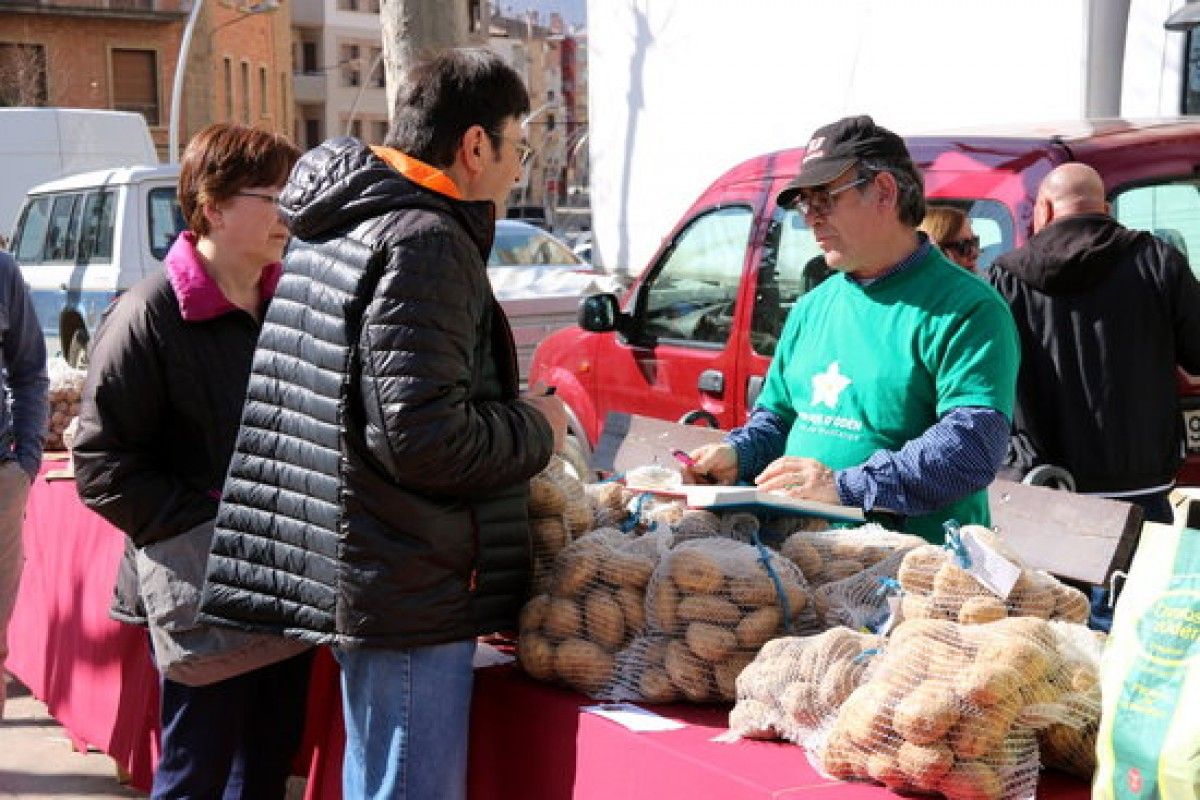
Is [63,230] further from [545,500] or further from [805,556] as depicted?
[805,556]

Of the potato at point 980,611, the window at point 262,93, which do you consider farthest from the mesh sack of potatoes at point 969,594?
Result: the window at point 262,93

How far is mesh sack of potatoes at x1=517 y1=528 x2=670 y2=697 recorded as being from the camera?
116 inches

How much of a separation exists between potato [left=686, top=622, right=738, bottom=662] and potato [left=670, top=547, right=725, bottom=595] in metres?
0.07

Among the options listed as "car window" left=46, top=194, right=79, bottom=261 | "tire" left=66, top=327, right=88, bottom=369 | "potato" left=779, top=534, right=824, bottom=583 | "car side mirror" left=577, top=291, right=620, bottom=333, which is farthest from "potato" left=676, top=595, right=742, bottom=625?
"car window" left=46, top=194, right=79, bottom=261

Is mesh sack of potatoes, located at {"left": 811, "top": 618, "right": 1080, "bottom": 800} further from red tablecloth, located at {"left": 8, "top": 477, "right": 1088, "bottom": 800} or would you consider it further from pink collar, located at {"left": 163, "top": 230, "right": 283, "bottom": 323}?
pink collar, located at {"left": 163, "top": 230, "right": 283, "bottom": 323}

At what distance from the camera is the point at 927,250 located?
3412 millimetres

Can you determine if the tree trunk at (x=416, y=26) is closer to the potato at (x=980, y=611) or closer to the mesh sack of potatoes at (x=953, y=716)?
the potato at (x=980, y=611)

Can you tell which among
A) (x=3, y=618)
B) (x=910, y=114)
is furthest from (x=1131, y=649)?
(x=910, y=114)

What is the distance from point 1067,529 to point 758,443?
0.76 m

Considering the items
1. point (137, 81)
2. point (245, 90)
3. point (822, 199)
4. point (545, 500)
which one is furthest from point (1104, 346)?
point (245, 90)

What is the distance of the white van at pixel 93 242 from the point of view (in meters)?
14.8

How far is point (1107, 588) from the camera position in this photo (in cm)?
→ 379

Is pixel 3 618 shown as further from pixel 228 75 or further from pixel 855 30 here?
pixel 228 75

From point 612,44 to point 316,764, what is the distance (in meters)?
7.60
